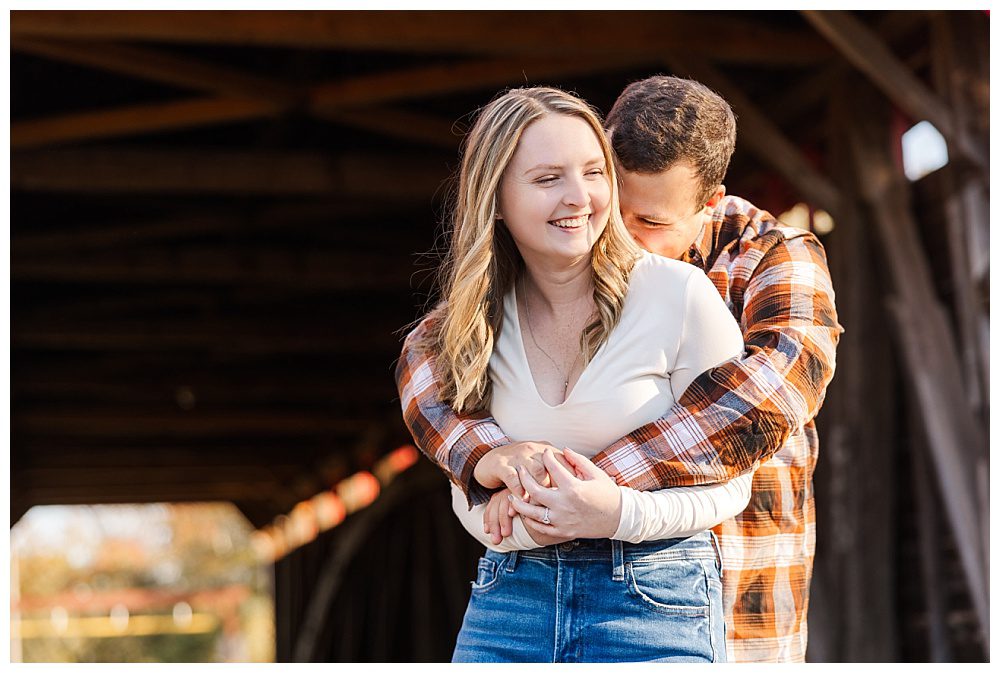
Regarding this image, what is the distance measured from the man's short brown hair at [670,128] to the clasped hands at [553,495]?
1.69ft

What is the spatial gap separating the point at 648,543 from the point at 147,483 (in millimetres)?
24859

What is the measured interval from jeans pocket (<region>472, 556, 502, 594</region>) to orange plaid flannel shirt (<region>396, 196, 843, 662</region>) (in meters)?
0.10

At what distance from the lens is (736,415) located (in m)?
2.02

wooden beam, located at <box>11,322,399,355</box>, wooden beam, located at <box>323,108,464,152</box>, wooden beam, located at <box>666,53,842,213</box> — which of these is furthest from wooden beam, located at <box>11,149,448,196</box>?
wooden beam, located at <box>11,322,399,355</box>

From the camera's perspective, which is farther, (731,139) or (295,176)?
(295,176)

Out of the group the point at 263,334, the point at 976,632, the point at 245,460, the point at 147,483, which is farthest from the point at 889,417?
the point at 147,483

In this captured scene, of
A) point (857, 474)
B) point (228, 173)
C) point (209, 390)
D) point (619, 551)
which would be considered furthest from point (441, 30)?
point (209, 390)

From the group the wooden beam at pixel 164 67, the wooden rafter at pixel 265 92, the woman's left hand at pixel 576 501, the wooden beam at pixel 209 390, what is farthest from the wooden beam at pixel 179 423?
the woman's left hand at pixel 576 501

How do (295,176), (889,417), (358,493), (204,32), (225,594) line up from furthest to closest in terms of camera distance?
(225,594), (358,493), (295,176), (889,417), (204,32)

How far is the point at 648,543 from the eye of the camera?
2.05 m

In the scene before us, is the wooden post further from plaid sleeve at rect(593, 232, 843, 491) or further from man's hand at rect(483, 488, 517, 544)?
man's hand at rect(483, 488, 517, 544)

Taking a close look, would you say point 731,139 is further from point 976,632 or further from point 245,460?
point 245,460

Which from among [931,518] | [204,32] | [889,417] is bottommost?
[931,518]

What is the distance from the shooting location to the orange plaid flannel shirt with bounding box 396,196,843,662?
6.62 feet
